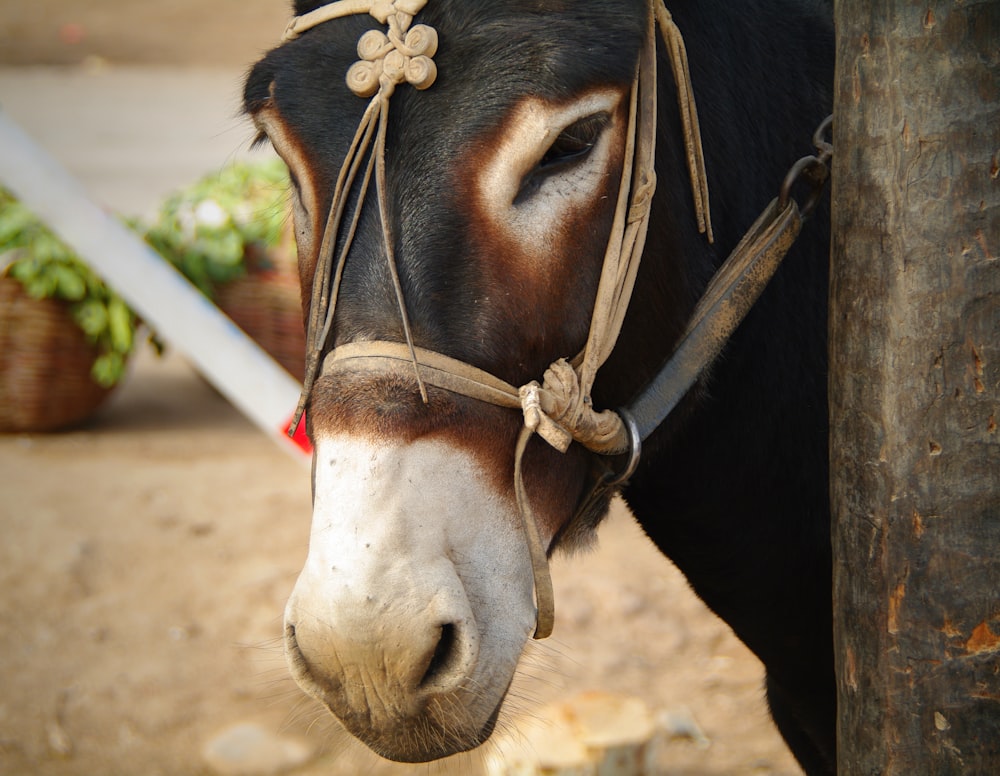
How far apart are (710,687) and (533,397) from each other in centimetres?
290

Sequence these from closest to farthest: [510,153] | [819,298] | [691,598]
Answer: [510,153]
[819,298]
[691,598]

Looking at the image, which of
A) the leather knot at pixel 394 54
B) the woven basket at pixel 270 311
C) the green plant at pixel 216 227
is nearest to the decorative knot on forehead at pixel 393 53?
the leather knot at pixel 394 54

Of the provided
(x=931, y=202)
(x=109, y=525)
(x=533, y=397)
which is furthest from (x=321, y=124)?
(x=109, y=525)

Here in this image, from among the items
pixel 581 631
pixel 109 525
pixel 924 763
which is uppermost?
pixel 924 763

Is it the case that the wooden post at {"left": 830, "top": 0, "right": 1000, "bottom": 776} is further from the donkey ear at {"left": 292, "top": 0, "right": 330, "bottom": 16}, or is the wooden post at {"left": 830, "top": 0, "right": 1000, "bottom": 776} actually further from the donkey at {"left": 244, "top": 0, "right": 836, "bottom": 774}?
the donkey ear at {"left": 292, "top": 0, "right": 330, "bottom": 16}

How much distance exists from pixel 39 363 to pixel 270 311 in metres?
1.28

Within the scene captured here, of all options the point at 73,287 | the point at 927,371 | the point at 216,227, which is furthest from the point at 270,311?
the point at 927,371

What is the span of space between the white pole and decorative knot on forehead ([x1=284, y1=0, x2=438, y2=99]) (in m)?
2.66

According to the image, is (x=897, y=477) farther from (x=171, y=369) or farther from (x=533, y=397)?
(x=171, y=369)

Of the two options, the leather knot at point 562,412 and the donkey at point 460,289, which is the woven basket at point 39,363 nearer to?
the donkey at point 460,289

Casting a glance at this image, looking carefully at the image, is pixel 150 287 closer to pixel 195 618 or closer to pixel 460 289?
pixel 195 618

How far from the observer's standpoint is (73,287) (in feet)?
18.1

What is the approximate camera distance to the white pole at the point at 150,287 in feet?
13.4

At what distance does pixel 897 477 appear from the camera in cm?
136
